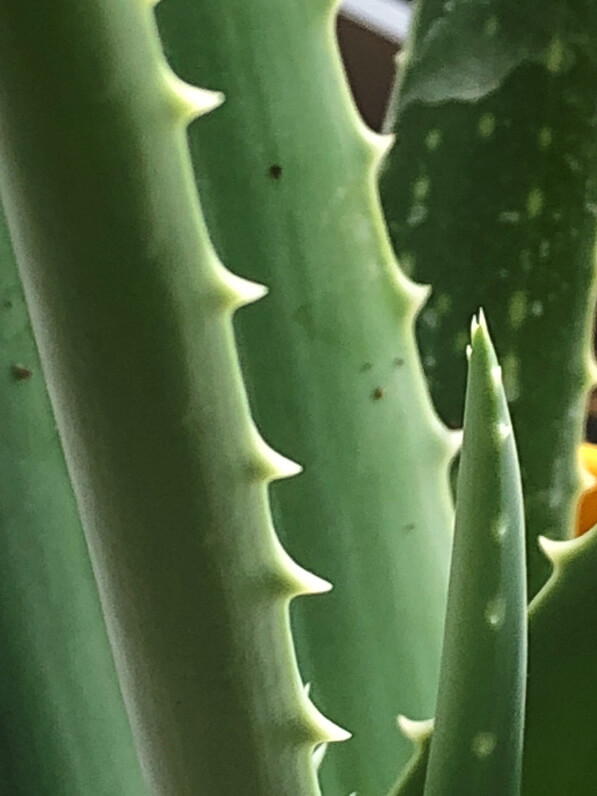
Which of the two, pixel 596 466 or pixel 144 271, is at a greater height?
pixel 144 271

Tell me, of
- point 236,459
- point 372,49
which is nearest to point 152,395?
point 236,459

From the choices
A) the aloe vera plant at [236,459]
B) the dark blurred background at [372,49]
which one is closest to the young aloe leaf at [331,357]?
the aloe vera plant at [236,459]

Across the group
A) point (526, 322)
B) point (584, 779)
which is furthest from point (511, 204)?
point (584, 779)

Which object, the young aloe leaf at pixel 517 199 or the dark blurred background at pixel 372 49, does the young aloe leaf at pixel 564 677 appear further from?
the dark blurred background at pixel 372 49

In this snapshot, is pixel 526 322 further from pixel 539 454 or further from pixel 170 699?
pixel 170 699

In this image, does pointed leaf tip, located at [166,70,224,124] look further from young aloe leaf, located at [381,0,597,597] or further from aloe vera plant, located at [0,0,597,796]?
young aloe leaf, located at [381,0,597,597]

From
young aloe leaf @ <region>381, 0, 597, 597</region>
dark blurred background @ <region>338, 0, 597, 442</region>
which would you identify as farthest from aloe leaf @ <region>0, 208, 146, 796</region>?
dark blurred background @ <region>338, 0, 597, 442</region>
